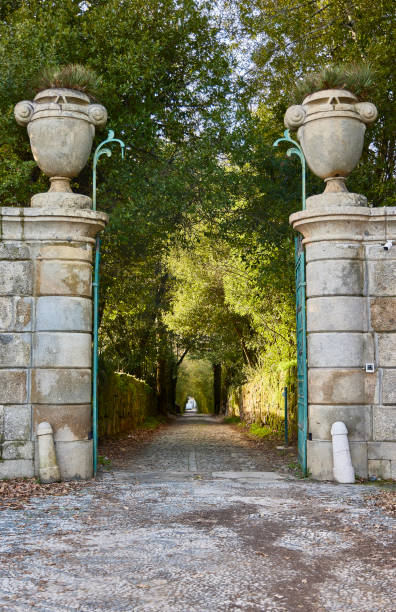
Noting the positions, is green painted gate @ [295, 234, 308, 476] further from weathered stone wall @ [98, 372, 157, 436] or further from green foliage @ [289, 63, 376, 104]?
weathered stone wall @ [98, 372, 157, 436]

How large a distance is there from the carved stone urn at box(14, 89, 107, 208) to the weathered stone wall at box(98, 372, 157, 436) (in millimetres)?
7304

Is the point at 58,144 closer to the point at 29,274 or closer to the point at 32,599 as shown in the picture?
the point at 29,274

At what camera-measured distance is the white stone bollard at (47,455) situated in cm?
823

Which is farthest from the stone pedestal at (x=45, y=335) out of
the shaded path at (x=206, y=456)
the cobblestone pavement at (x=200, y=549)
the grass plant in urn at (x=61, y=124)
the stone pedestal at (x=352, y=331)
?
the stone pedestal at (x=352, y=331)

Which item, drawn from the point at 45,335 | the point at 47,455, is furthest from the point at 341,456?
the point at 45,335

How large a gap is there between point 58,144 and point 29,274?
1.78 m

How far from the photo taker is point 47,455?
8.27 metres

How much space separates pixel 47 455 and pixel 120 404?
374 inches

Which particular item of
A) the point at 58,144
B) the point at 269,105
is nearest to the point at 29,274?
the point at 58,144

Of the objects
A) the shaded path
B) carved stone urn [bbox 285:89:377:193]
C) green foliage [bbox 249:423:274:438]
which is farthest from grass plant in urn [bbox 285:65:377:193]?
green foliage [bbox 249:423:274:438]

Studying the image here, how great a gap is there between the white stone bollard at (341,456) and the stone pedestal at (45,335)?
322 cm

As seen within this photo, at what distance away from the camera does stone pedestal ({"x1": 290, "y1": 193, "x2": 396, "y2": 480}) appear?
28.0 ft

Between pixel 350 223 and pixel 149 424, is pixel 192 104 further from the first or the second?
pixel 149 424

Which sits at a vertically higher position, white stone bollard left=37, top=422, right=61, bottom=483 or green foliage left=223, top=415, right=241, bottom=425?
white stone bollard left=37, top=422, right=61, bottom=483
